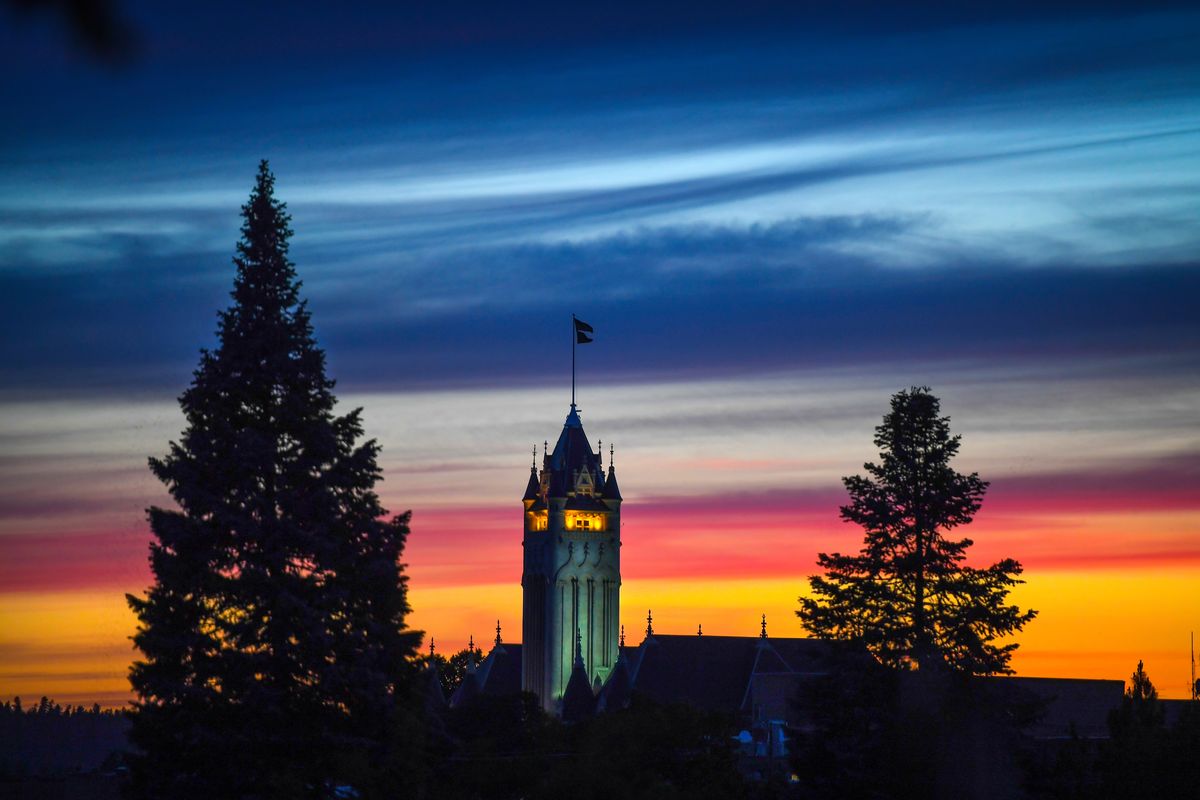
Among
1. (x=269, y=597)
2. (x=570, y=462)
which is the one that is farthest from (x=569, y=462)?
(x=269, y=597)

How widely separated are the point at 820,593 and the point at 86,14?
42817mm

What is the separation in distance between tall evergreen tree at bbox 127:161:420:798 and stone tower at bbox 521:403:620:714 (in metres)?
102

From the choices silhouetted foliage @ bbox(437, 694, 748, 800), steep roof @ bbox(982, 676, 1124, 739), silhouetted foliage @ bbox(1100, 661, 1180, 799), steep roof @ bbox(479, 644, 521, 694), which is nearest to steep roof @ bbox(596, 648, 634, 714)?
steep roof @ bbox(479, 644, 521, 694)

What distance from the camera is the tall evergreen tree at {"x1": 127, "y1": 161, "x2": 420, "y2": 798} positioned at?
32.4m

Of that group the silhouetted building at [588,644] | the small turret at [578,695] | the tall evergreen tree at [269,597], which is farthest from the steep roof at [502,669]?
the tall evergreen tree at [269,597]

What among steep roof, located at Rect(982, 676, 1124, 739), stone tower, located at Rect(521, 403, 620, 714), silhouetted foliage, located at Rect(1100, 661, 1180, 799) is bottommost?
silhouetted foliage, located at Rect(1100, 661, 1180, 799)

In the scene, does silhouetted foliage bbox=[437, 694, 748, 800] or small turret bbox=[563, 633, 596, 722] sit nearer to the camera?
silhouetted foliage bbox=[437, 694, 748, 800]

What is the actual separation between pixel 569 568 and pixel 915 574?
315 ft

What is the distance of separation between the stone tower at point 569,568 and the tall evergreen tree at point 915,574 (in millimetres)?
91337

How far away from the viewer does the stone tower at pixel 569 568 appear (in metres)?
136

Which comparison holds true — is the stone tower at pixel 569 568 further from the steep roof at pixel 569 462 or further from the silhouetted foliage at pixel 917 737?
the silhouetted foliage at pixel 917 737

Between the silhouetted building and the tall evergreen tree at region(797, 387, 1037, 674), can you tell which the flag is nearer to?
the silhouetted building

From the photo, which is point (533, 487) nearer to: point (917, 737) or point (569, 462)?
point (569, 462)

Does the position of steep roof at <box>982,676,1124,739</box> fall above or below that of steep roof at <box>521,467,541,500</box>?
below
